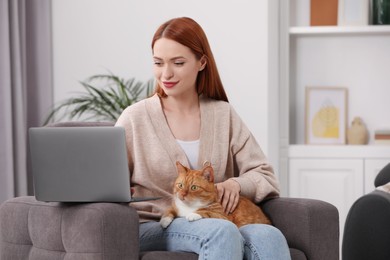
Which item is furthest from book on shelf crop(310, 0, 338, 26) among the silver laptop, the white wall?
the silver laptop

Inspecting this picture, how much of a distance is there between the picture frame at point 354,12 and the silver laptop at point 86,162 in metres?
2.22

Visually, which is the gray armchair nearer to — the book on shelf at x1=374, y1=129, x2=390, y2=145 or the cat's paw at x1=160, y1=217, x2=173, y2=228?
the cat's paw at x1=160, y1=217, x2=173, y2=228

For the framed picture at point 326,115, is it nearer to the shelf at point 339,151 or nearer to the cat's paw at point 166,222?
the shelf at point 339,151

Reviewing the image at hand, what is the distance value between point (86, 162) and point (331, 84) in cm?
230

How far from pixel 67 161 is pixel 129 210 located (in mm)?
221

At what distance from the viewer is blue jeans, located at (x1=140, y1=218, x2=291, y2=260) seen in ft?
7.15

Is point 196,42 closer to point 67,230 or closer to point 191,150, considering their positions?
point 191,150

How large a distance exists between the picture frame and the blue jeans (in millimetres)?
2085

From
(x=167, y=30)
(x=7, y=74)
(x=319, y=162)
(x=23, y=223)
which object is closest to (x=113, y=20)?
(x=7, y=74)

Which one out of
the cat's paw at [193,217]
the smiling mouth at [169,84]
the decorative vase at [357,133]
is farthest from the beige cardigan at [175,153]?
the decorative vase at [357,133]

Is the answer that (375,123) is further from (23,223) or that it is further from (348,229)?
(23,223)

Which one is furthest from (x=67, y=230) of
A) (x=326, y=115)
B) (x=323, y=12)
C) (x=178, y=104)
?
(x=323, y=12)

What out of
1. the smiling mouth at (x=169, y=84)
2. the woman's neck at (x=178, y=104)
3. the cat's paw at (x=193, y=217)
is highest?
the smiling mouth at (x=169, y=84)

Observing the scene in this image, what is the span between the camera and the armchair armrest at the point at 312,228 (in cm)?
247
